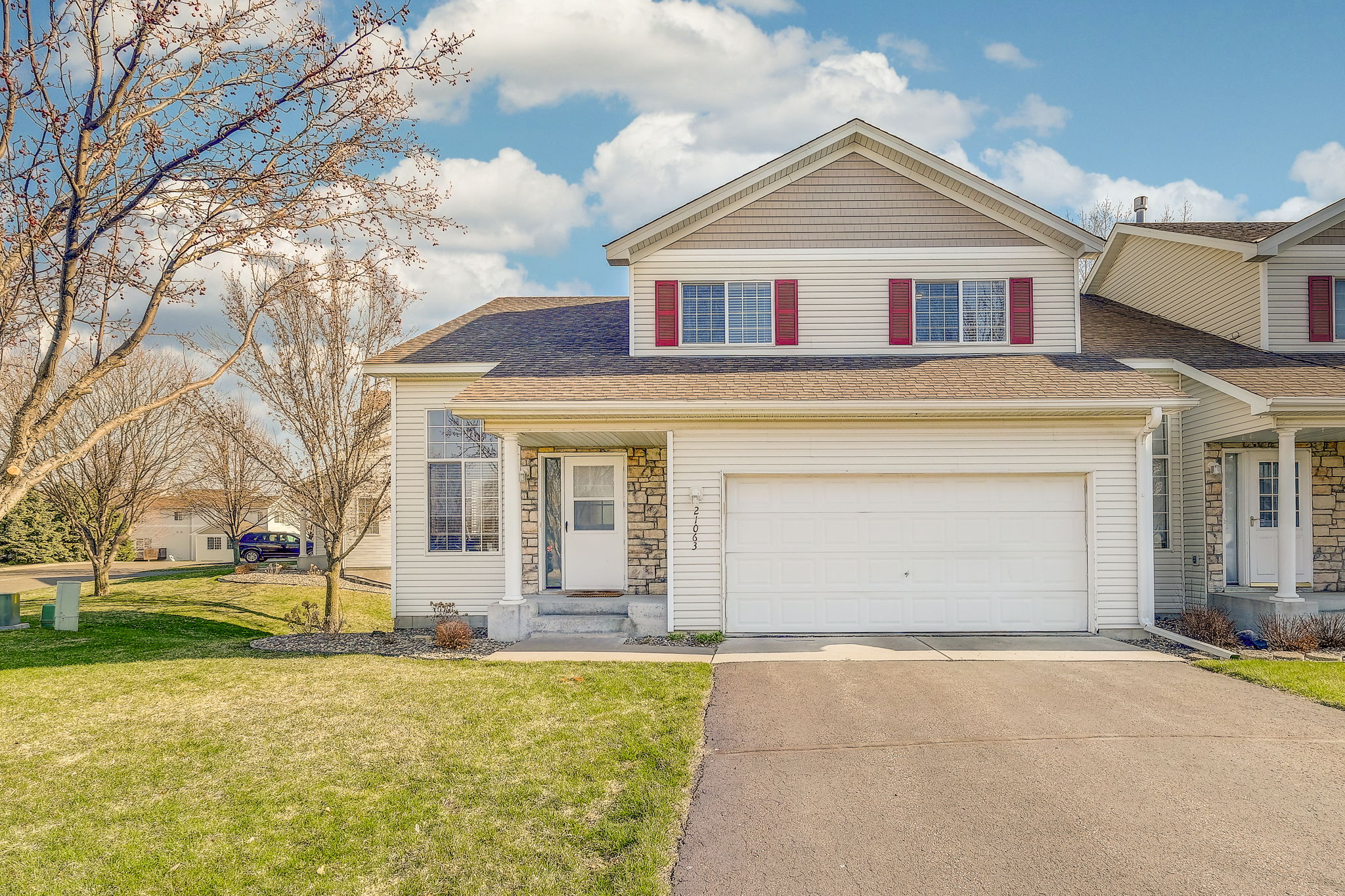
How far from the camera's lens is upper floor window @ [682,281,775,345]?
38.5ft

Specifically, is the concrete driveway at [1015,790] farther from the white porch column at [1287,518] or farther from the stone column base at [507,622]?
the stone column base at [507,622]

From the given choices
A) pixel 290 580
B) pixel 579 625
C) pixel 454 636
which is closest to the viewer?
pixel 454 636

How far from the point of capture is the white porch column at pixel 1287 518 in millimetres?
9938

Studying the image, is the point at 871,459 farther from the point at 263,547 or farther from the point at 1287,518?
the point at 263,547

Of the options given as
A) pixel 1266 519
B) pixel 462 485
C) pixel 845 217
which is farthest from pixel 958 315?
pixel 462 485

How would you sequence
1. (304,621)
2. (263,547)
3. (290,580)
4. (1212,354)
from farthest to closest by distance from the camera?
(263,547) < (290,580) < (304,621) < (1212,354)

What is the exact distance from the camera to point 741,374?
10812mm

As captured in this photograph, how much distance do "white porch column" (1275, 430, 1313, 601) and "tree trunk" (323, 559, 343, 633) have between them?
599 inches

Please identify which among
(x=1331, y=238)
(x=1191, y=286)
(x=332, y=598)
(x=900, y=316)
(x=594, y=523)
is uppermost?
(x=1331, y=238)

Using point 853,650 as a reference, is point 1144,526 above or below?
above

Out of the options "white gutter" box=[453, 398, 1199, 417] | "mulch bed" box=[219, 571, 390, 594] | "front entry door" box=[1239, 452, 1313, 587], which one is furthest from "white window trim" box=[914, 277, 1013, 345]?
"mulch bed" box=[219, 571, 390, 594]

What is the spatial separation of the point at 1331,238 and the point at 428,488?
51.2 ft

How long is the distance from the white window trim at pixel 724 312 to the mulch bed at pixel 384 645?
215 inches

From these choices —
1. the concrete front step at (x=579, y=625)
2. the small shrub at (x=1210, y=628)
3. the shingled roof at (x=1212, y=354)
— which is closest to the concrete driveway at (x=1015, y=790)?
the small shrub at (x=1210, y=628)
